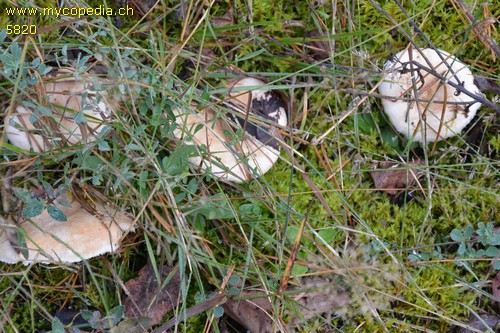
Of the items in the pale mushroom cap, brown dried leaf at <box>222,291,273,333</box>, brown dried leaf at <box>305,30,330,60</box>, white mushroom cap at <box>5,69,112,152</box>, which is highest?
brown dried leaf at <box>305,30,330,60</box>

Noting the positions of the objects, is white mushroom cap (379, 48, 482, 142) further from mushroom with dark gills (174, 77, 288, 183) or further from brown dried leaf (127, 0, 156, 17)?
brown dried leaf (127, 0, 156, 17)

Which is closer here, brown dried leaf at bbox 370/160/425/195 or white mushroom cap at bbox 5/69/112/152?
white mushroom cap at bbox 5/69/112/152

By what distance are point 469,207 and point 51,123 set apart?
2.05 meters

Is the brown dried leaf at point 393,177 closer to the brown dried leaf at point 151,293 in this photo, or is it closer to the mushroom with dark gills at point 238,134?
the mushroom with dark gills at point 238,134

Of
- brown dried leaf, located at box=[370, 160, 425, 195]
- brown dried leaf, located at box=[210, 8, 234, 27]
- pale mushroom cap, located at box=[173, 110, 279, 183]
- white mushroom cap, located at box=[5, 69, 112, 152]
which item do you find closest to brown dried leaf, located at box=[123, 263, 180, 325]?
pale mushroom cap, located at box=[173, 110, 279, 183]

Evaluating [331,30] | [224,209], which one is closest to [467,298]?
[224,209]

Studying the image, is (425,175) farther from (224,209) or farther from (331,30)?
(224,209)

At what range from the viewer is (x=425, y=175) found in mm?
2957

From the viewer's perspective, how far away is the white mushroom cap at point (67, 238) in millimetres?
2260

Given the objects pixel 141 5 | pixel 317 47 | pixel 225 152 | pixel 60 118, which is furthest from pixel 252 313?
pixel 141 5

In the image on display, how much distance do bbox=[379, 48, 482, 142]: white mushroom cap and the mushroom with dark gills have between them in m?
0.58

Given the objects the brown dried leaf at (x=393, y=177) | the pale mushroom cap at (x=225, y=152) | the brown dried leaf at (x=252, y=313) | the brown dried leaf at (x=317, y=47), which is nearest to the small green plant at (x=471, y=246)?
the brown dried leaf at (x=393, y=177)

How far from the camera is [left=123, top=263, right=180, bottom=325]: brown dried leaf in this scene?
2.63 meters

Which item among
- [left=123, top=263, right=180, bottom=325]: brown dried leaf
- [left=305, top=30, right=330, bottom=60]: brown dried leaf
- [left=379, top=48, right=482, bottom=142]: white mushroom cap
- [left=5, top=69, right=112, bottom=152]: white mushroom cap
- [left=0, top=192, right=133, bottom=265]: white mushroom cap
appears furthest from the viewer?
[left=305, top=30, right=330, bottom=60]: brown dried leaf
